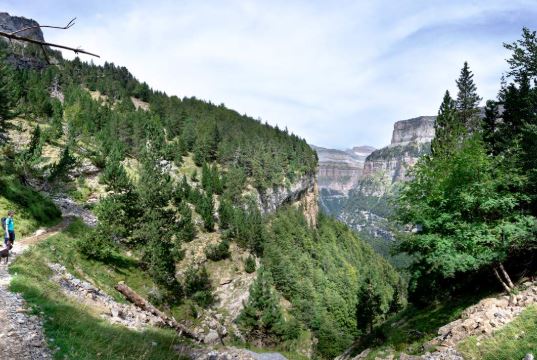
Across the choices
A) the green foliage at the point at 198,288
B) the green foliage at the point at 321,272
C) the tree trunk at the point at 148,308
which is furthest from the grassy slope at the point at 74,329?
the green foliage at the point at 321,272

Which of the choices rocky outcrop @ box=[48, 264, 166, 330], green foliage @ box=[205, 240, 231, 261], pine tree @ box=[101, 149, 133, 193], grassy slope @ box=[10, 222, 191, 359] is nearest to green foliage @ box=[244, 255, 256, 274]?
green foliage @ box=[205, 240, 231, 261]

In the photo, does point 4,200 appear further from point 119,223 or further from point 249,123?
point 249,123

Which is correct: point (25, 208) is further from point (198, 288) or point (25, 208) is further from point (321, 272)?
point (321, 272)

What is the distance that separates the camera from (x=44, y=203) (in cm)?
3703

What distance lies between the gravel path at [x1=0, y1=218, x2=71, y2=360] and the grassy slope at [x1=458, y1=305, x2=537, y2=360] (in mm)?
16210

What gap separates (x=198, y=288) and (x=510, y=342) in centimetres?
4161

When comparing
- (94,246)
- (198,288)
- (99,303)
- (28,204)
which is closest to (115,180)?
(28,204)

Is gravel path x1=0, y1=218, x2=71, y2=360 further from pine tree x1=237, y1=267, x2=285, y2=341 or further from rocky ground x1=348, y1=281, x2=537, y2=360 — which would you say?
pine tree x1=237, y1=267, x2=285, y2=341

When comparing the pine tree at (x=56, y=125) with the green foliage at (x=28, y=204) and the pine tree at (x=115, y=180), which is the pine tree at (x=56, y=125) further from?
the green foliage at (x=28, y=204)

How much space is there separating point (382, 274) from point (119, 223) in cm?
11570

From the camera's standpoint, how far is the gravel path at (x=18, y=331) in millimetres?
10727

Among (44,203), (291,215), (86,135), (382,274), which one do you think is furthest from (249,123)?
(44,203)

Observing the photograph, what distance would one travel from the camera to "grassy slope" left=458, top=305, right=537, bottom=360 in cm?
1455

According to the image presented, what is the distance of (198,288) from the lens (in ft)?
168
